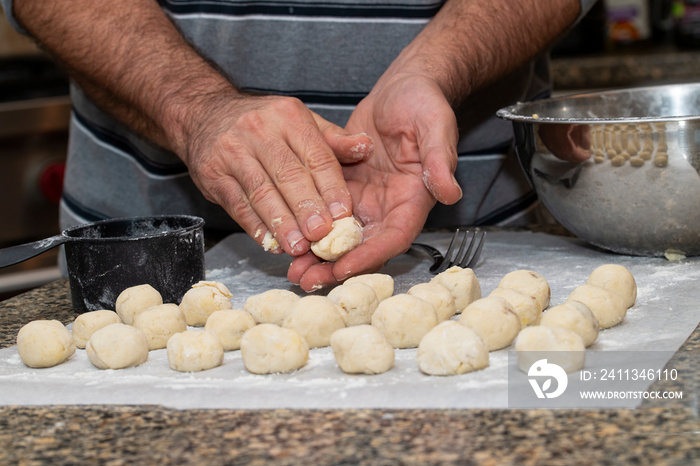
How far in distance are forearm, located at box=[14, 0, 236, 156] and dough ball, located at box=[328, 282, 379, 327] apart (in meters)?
0.62

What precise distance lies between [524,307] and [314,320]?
295mm

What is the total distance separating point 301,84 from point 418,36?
29 cm

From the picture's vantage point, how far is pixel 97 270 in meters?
1.27

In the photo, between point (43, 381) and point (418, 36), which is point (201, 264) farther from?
point (418, 36)

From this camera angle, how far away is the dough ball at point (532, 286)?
3.86 ft

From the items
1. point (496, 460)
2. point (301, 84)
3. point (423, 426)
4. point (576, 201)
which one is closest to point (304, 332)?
point (423, 426)

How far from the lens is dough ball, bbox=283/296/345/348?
108 centimetres

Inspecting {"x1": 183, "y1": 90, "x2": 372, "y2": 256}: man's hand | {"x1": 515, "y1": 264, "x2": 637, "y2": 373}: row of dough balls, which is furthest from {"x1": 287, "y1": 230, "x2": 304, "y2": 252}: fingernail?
{"x1": 515, "y1": 264, "x2": 637, "y2": 373}: row of dough balls

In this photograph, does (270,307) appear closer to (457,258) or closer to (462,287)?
(462,287)

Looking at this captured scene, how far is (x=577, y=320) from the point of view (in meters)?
1.01

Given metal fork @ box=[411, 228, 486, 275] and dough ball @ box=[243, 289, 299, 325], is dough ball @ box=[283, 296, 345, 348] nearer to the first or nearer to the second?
dough ball @ box=[243, 289, 299, 325]

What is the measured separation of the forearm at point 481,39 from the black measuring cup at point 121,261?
63 centimetres

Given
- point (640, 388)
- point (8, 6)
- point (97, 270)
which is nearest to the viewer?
point (640, 388)

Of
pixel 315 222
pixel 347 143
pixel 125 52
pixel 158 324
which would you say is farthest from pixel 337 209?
pixel 125 52
